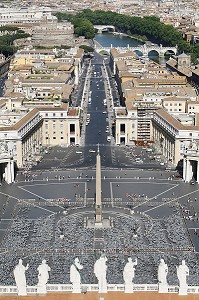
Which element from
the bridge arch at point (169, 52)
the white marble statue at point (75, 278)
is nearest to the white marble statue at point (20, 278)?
the white marble statue at point (75, 278)

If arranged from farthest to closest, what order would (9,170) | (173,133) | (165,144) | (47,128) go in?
(47,128) < (165,144) < (173,133) < (9,170)

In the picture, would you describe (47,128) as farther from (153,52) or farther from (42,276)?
(153,52)

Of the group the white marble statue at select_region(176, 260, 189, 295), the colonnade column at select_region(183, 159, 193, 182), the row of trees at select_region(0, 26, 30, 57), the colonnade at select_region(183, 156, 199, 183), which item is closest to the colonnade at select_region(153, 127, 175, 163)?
A: the colonnade at select_region(183, 156, 199, 183)

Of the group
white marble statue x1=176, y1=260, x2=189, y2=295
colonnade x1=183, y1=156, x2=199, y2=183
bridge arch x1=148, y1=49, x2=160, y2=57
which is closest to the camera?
white marble statue x1=176, y1=260, x2=189, y2=295

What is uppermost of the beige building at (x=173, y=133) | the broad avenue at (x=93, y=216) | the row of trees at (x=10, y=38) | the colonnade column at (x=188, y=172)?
the row of trees at (x=10, y=38)

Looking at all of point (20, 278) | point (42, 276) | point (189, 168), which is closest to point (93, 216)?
point (189, 168)

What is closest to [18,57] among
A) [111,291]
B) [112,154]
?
[112,154]

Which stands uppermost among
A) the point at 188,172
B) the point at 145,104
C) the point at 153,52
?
the point at 153,52

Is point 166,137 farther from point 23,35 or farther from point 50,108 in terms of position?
point 23,35

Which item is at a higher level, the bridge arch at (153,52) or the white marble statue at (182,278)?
the bridge arch at (153,52)

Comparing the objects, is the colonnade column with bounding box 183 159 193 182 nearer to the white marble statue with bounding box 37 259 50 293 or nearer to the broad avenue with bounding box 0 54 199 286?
the broad avenue with bounding box 0 54 199 286

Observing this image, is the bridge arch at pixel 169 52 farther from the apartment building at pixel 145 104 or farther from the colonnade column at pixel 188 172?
the colonnade column at pixel 188 172
